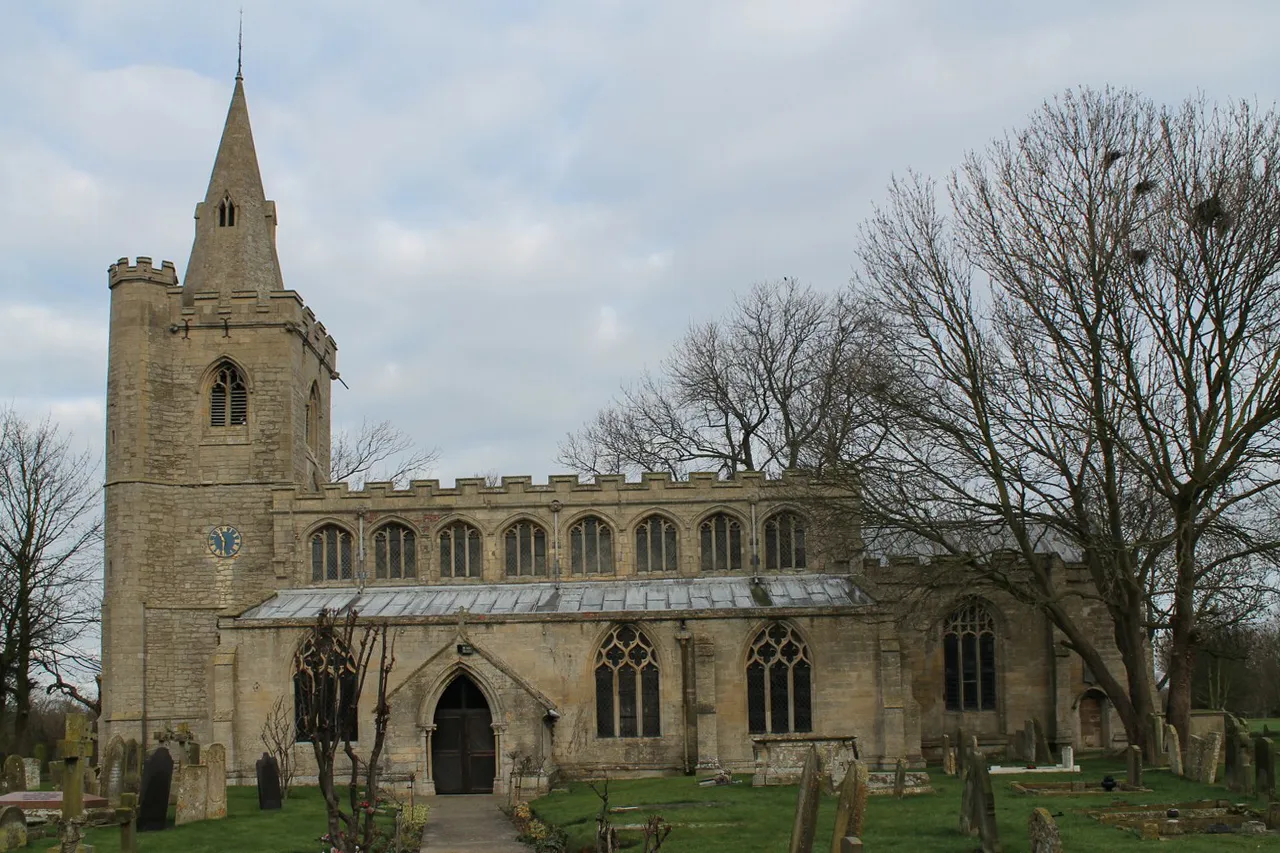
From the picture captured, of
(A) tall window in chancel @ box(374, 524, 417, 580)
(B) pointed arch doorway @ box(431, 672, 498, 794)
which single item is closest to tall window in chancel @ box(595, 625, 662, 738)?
(B) pointed arch doorway @ box(431, 672, 498, 794)

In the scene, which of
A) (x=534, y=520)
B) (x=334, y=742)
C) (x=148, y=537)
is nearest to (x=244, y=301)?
(x=148, y=537)

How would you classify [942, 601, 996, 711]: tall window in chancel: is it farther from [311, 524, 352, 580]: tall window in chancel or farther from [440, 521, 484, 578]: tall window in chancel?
[311, 524, 352, 580]: tall window in chancel

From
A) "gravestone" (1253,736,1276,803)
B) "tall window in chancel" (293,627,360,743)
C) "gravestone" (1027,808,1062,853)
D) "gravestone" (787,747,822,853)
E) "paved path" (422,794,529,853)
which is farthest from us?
"paved path" (422,794,529,853)

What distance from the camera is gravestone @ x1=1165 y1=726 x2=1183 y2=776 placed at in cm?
2372

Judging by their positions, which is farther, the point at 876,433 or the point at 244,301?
the point at 244,301

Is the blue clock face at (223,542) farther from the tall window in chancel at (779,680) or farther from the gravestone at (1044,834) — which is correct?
the gravestone at (1044,834)

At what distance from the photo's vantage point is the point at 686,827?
18.9 metres

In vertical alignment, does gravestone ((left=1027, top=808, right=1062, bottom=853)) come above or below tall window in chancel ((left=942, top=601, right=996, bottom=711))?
below

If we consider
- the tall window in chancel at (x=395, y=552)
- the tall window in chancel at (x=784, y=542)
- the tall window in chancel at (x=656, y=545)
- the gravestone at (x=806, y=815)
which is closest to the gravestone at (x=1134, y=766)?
the gravestone at (x=806, y=815)

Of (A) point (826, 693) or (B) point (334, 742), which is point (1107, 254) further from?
(B) point (334, 742)

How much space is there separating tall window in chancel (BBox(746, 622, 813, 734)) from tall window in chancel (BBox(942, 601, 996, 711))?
355 cm

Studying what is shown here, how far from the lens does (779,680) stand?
30.1 m

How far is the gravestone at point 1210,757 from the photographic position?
71.1 feet

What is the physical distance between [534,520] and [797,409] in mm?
11580
